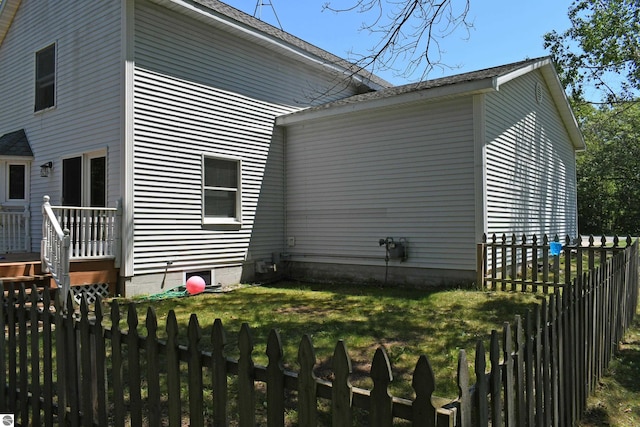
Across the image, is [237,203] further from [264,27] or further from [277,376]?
[277,376]

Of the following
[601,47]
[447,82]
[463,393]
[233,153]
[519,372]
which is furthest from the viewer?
[601,47]

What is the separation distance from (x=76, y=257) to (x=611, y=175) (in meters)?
35.4

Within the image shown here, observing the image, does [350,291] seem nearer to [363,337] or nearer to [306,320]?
[306,320]

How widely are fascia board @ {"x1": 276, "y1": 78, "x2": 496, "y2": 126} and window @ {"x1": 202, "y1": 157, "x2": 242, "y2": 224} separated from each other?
207 centimetres

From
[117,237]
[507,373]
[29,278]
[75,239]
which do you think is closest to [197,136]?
[117,237]

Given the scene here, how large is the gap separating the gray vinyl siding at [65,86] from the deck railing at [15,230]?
16 cm

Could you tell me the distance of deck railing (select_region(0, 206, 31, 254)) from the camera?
10.5 metres

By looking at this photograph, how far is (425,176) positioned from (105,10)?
7767 mm

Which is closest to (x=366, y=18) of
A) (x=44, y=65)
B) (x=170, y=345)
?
(x=170, y=345)

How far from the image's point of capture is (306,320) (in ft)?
21.6

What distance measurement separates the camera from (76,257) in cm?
801

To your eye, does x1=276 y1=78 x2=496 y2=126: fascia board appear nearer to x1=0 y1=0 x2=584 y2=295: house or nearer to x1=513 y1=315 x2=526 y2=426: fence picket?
x1=0 y1=0 x2=584 y2=295: house

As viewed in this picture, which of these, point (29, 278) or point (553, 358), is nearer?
point (553, 358)

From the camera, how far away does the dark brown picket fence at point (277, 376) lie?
5.75 ft
